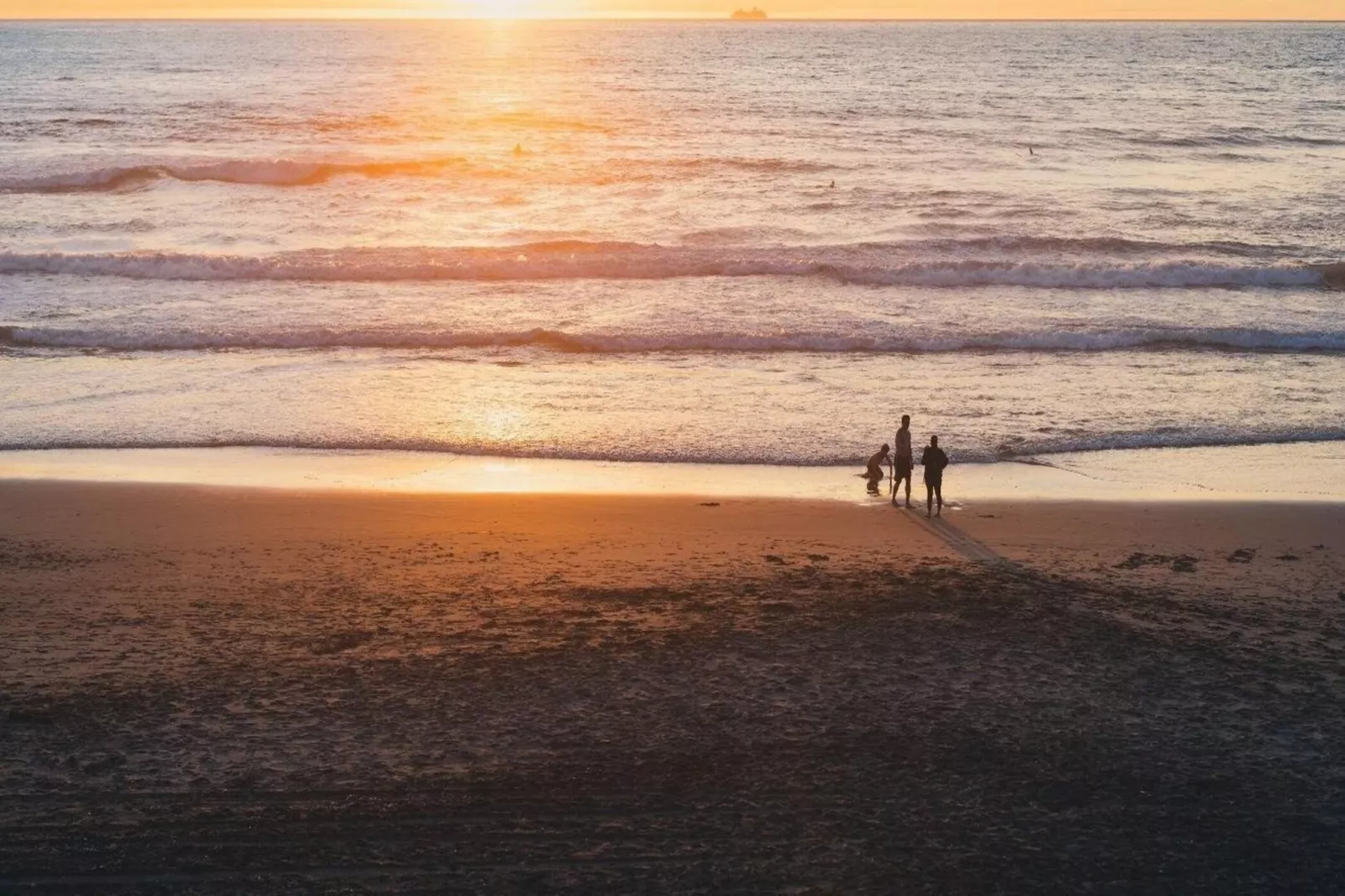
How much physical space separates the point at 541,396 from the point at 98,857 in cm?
1294

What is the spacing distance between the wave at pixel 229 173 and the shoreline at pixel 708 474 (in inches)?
1021

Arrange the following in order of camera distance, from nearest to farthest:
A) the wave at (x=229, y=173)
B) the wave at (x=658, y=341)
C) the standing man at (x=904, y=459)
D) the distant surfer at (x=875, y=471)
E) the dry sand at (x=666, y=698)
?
the dry sand at (x=666, y=698)
the standing man at (x=904, y=459)
the distant surfer at (x=875, y=471)
the wave at (x=658, y=341)
the wave at (x=229, y=173)

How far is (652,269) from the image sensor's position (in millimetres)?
30672

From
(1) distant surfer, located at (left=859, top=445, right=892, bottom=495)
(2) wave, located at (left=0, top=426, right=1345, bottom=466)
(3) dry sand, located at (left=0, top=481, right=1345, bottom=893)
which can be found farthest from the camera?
(2) wave, located at (left=0, top=426, right=1345, bottom=466)

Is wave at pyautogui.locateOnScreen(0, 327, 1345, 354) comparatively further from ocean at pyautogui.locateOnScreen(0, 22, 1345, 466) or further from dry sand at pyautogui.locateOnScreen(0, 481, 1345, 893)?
dry sand at pyautogui.locateOnScreen(0, 481, 1345, 893)

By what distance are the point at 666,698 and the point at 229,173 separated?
36.4m

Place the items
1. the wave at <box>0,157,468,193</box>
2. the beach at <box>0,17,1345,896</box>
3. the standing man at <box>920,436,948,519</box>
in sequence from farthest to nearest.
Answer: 1. the wave at <box>0,157,468,193</box>
2. the standing man at <box>920,436,948,519</box>
3. the beach at <box>0,17,1345,896</box>

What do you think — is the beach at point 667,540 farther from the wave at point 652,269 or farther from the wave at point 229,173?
the wave at point 229,173

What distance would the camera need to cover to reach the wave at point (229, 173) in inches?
1606

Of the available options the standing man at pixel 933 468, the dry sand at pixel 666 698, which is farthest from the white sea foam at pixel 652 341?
the standing man at pixel 933 468

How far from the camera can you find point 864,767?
9.47 m

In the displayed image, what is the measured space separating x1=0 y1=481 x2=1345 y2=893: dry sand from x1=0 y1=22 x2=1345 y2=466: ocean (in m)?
3.90

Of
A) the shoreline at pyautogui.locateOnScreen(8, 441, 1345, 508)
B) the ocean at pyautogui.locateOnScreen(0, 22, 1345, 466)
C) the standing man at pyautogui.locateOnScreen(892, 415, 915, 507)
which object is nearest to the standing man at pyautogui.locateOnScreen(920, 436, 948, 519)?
the standing man at pyautogui.locateOnScreen(892, 415, 915, 507)

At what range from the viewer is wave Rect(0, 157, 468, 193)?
40.8 m
